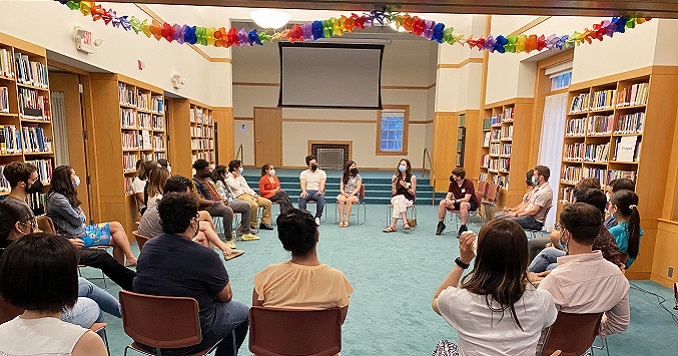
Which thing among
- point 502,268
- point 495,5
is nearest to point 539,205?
point 495,5

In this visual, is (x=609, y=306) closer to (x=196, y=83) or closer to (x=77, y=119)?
(x=77, y=119)

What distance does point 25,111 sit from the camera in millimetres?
3311

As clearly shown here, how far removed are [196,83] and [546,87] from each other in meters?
7.09

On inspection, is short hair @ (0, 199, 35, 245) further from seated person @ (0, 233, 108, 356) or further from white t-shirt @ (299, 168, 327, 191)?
white t-shirt @ (299, 168, 327, 191)

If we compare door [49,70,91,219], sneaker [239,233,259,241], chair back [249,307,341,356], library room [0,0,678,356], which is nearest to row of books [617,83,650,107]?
library room [0,0,678,356]

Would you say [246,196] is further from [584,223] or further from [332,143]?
[332,143]

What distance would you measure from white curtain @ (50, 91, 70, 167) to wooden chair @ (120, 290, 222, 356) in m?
3.87

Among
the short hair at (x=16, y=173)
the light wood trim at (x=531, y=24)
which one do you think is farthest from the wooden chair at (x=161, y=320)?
the light wood trim at (x=531, y=24)

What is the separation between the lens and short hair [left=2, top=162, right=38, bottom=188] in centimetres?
289

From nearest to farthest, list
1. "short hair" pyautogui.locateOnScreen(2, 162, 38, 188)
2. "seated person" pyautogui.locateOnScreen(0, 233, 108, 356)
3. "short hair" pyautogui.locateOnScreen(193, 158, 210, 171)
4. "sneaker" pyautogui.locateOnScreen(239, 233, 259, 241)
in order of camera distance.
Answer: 1. "seated person" pyautogui.locateOnScreen(0, 233, 108, 356)
2. "short hair" pyautogui.locateOnScreen(2, 162, 38, 188)
3. "short hair" pyautogui.locateOnScreen(193, 158, 210, 171)
4. "sneaker" pyautogui.locateOnScreen(239, 233, 259, 241)

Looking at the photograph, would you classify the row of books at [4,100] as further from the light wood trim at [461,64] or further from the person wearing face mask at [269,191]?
the light wood trim at [461,64]

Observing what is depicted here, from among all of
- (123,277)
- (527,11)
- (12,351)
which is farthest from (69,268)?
(527,11)

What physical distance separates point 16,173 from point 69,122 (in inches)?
89.6

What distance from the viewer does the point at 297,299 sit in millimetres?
1785
